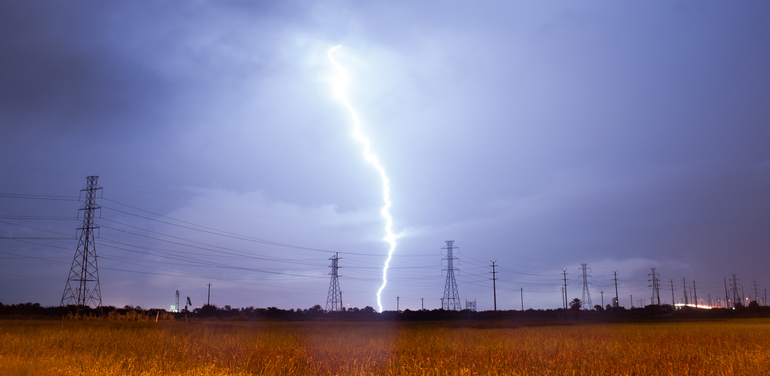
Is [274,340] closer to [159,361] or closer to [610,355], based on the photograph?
[159,361]

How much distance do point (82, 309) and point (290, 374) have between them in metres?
41.9

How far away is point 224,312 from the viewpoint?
75.1 m

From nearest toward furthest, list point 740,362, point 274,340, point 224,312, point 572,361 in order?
point 740,362
point 572,361
point 274,340
point 224,312

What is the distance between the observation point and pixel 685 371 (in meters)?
13.9

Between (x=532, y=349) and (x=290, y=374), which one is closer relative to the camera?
(x=290, y=374)

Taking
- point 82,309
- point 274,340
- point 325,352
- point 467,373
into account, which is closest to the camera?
point 467,373

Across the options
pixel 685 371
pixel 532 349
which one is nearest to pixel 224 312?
pixel 532 349

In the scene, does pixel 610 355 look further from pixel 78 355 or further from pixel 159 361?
pixel 78 355

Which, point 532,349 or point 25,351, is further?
point 532,349

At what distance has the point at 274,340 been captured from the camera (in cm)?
2441

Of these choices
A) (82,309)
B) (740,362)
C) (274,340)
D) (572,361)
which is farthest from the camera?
(82,309)

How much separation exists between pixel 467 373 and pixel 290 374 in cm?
545

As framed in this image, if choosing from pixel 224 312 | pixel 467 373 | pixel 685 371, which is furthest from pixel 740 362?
pixel 224 312

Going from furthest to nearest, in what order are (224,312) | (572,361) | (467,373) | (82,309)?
(224,312) → (82,309) → (572,361) → (467,373)
